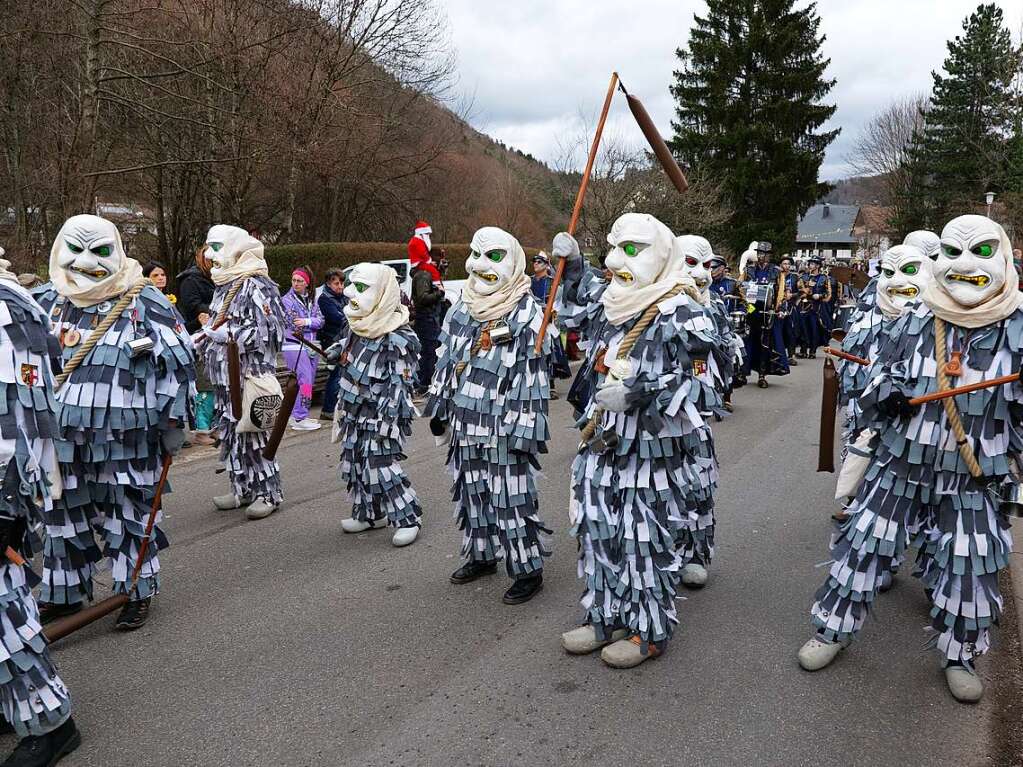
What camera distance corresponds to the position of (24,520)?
293 centimetres

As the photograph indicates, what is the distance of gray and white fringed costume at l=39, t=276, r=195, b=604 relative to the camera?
401 centimetres

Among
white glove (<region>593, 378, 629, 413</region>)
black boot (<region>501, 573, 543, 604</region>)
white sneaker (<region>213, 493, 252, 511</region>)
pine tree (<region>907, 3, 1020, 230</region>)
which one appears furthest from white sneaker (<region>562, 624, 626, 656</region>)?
pine tree (<region>907, 3, 1020, 230</region>)

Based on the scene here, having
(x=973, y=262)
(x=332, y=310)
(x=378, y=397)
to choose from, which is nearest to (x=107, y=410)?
(x=378, y=397)

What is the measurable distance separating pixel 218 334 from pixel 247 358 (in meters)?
0.27

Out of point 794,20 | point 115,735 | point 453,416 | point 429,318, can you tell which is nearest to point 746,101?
point 794,20

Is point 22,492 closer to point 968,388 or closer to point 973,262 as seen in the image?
point 968,388

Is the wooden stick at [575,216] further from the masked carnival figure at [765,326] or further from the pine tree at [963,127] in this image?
Result: the pine tree at [963,127]

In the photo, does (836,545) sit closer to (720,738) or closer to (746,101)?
(720,738)

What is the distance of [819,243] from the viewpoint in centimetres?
7694

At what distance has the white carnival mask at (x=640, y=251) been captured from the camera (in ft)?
12.2

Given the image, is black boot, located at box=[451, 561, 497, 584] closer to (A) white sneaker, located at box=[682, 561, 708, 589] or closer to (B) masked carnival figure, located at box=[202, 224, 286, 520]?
(A) white sneaker, located at box=[682, 561, 708, 589]

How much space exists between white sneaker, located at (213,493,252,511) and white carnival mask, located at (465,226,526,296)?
120 inches

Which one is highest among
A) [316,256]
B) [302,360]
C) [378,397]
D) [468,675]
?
[316,256]

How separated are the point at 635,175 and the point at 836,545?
1989 centimetres
